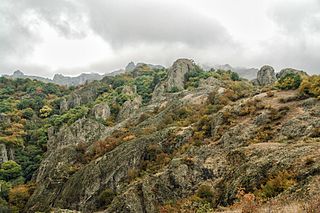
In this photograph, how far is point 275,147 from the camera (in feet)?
65.7

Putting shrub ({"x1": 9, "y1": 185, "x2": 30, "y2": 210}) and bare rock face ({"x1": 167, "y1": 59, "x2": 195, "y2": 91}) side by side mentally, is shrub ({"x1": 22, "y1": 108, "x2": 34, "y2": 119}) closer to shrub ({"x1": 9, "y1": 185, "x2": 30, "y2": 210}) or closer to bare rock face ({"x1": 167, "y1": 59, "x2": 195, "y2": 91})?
bare rock face ({"x1": 167, "y1": 59, "x2": 195, "y2": 91})

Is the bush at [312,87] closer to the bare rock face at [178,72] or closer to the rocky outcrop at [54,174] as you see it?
the rocky outcrop at [54,174]

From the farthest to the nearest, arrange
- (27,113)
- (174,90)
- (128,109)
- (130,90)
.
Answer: (130,90) → (27,113) → (174,90) → (128,109)

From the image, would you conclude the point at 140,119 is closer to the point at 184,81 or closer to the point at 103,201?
the point at 103,201

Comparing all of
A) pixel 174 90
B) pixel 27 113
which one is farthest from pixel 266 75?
pixel 27 113

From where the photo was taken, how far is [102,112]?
236 ft

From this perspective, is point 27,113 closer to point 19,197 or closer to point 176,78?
point 176,78

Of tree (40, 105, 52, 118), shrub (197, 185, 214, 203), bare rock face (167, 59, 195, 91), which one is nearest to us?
shrub (197, 185, 214, 203)

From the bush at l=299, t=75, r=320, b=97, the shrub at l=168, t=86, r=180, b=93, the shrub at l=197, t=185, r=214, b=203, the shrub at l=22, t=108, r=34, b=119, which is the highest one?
the shrub at l=22, t=108, r=34, b=119

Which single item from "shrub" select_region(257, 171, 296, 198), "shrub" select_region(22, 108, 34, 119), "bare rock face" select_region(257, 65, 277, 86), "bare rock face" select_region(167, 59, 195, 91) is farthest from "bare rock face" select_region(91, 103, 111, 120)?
"shrub" select_region(257, 171, 296, 198)

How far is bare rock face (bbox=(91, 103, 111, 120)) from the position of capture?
7111 centimetres

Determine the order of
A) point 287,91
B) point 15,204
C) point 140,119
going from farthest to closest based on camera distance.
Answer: point 140,119, point 15,204, point 287,91

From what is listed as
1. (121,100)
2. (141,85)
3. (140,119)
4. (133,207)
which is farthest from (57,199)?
(141,85)

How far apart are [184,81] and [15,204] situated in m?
50.7
